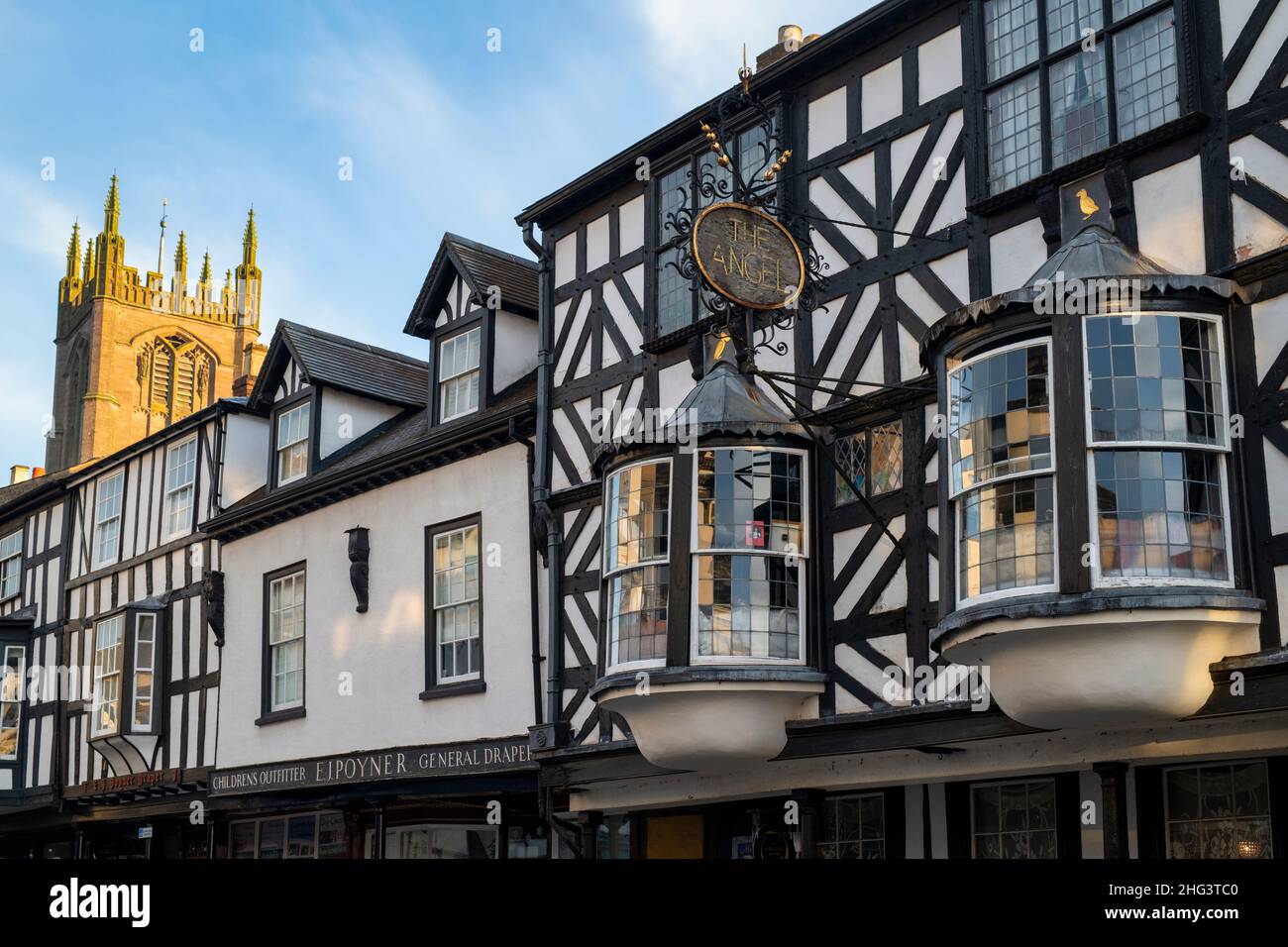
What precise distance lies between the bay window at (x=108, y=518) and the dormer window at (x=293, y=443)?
187 inches

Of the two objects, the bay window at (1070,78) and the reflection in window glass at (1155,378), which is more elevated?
the bay window at (1070,78)

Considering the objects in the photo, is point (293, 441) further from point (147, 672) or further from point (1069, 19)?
point (1069, 19)

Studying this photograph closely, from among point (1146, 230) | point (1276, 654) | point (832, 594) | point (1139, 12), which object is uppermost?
point (1139, 12)

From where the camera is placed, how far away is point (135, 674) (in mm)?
23281

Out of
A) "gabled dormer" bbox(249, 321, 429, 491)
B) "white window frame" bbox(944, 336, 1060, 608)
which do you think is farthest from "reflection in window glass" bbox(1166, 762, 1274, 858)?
"gabled dormer" bbox(249, 321, 429, 491)

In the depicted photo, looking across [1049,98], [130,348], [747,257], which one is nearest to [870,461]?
[747,257]

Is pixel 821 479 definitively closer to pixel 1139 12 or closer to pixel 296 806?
pixel 1139 12

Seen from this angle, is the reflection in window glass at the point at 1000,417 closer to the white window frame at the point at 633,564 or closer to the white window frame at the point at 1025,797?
the white window frame at the point at 1025,797

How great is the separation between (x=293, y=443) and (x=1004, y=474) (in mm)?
13984

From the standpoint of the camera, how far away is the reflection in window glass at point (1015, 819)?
1189 cm

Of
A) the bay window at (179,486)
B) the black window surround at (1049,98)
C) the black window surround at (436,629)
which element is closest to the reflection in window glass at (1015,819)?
the black window surround at (1049,98)
